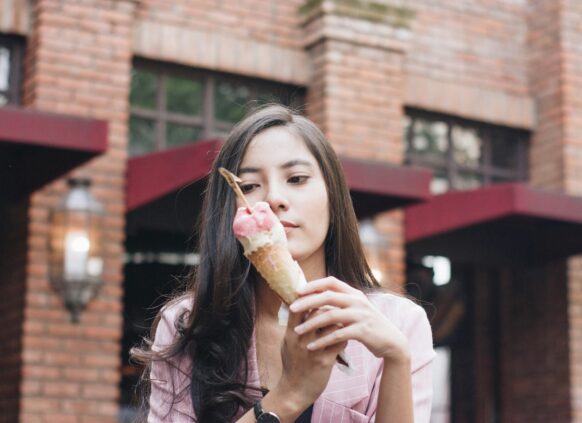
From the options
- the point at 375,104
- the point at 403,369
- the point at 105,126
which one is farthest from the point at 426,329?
the point at 375,104

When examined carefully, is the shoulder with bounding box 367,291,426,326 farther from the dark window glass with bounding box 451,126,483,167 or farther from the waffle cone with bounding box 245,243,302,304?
the dark window glass with bounding box 451,126,483,167

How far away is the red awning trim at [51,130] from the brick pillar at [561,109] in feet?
16.8

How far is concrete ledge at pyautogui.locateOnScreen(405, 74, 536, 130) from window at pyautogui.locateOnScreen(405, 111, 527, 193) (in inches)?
5.7

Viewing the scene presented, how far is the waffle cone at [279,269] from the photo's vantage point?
2484 mm

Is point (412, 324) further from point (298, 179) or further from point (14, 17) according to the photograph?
point (14, 17)

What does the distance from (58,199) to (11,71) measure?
3.78 ft

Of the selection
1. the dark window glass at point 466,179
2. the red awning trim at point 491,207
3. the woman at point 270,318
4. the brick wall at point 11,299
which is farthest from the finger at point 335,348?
the dark window glass at point 466,179

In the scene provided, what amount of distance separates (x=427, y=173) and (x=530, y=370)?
10.9ft

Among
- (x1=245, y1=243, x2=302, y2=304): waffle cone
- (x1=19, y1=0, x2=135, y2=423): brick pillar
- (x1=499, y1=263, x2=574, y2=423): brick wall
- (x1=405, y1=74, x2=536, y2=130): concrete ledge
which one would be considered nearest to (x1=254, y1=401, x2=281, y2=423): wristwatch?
(x1=245, y1=243, x2=302, y2=304): waffle cone

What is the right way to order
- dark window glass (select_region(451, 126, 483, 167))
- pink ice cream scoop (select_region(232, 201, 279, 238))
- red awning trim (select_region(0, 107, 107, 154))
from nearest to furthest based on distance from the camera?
pink ice cream scoop (select_region(232, 201, 279, 238)) → red awning trim (select_region(0, 107, 107, 154)) → dark window glass (select_region(451, 126, 483, 167))

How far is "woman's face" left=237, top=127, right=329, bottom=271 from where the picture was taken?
2756 mm

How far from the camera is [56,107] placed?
357 inches

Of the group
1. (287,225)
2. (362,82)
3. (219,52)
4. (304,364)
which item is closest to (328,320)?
(304,364)

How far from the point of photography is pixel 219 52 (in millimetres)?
10141
